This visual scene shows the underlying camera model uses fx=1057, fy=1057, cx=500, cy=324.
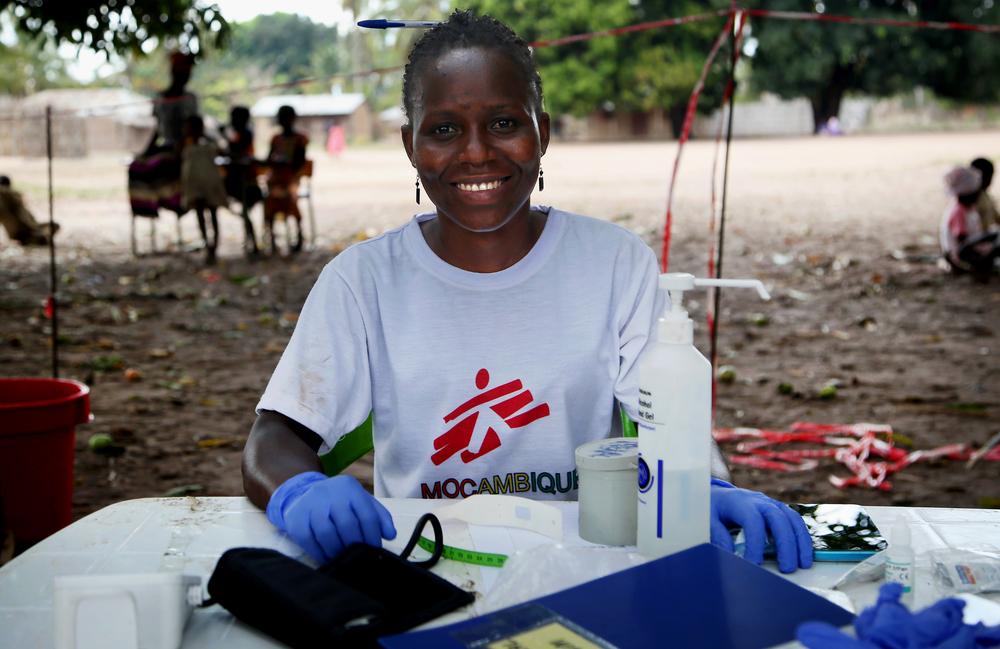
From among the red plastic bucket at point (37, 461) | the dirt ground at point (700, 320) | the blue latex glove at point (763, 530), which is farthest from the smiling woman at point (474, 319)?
the red plastic bucket at point (37, 461)

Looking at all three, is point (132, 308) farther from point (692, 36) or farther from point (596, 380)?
point (692, 36)

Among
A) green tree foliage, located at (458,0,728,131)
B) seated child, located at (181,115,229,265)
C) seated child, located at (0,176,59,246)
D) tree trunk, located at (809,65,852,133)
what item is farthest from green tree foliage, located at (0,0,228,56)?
tree trunk, located at (809,65,852,133)

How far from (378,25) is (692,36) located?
30.8m

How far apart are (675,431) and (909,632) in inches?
13.9

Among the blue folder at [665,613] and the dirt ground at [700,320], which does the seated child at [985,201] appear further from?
the blue folder at [665,613]

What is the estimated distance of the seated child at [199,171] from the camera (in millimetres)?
9469

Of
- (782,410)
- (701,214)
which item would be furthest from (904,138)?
(782,410)

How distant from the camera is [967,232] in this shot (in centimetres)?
846

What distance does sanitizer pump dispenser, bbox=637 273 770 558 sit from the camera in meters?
1.22

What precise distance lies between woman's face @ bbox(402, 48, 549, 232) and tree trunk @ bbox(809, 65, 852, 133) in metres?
30.3

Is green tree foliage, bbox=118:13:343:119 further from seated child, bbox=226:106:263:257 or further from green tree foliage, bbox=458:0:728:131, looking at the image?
seated child, bbox=226:106:263:257

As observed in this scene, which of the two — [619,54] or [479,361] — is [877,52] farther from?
[479,361]

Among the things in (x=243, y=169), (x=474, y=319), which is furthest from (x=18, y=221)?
(x=474, y=319)

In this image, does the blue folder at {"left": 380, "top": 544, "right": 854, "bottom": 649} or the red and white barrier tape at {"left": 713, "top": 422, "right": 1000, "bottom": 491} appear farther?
the red and white barrier tape at {"left": 713, "top": 422, "right": 1000, "bottom": 491}
